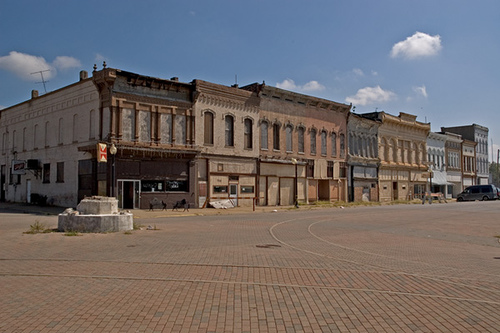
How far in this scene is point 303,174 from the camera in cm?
4031

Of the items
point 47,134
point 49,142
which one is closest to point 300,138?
point 49,142

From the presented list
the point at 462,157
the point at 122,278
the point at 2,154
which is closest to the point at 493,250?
the point at 122,278

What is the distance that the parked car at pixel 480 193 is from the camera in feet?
168

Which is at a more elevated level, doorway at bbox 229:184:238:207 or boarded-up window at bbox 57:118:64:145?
boarded-up window at bbox 57:118:64:145

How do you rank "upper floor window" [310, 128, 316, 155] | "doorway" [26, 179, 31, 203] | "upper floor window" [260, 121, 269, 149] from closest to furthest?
1. "doorway" [26, 179, 31, 203]
2. "upper floor window" [260, 121, 269, 149]
3. "upper floor window" [310, 128, 316, 155]

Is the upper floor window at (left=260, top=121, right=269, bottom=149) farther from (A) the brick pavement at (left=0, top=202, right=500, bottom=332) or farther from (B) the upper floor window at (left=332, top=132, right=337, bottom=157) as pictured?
(A) the brick pavement at (left=0, top=202, right=500, bottom=332)

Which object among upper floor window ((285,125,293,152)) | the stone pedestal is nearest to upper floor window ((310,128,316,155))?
upper floor window ((285,125,293,152))

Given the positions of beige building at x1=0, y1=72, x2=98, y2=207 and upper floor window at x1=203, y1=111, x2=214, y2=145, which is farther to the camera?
upper floor window at x1=203, y1=111, x2=214, y2=145

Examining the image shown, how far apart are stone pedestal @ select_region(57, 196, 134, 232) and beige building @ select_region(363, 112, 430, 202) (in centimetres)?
3898

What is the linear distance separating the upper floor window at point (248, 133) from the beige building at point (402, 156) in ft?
65.5

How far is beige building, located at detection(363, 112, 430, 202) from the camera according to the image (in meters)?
50.8

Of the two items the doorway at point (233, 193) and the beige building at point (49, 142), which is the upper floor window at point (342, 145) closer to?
the doorway at point (233, 193)

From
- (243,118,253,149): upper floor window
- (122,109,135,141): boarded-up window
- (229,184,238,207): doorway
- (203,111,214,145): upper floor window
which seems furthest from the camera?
(243,118,253,149): upper floor window

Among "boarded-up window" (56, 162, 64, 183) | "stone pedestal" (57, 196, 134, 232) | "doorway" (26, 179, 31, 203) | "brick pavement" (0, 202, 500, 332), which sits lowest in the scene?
"brick pavement" (0, 202, 500, 332)
